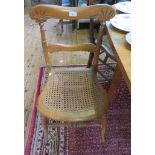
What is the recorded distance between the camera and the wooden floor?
196 cm

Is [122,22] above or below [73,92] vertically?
above

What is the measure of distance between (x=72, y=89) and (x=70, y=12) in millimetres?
422

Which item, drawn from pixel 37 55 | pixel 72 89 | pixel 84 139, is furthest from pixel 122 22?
pixel 37 55

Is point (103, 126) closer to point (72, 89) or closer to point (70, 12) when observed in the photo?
point (72, 89)

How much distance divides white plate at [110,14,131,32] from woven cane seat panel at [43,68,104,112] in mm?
344

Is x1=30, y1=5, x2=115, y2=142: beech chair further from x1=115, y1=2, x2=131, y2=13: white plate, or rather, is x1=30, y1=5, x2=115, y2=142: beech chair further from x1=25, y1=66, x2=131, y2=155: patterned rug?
x1=115, y1=2, x2=131, y2=13: white plate

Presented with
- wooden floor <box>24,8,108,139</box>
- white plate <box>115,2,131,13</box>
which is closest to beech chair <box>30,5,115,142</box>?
white plate <box>115,2,131,13</box>

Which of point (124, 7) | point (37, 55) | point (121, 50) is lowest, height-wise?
point (37, 55)

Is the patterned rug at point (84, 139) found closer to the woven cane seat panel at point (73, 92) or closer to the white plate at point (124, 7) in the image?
the woven cane seat panel at point (73, 92)

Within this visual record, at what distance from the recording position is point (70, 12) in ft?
3.84

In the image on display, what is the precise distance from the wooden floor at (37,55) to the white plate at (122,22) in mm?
917
